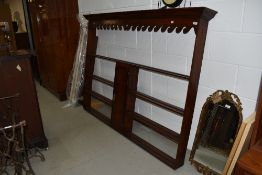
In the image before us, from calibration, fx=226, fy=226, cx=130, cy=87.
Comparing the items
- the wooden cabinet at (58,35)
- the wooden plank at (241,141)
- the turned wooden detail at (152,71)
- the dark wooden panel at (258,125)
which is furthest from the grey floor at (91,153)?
the wooden cabinet at (58,35)

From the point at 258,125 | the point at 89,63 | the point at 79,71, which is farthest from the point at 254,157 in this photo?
the point at 79,71

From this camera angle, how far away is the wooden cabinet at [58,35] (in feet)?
11.2

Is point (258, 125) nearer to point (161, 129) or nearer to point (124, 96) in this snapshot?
point (161, 129)

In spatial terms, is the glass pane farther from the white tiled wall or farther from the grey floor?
the white tiled wall

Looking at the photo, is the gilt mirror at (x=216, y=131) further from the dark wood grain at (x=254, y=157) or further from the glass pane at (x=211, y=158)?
the dark wood grain at (x=254, y=157)

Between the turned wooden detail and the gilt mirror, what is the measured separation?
0.38 feet

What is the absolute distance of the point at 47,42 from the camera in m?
3.77

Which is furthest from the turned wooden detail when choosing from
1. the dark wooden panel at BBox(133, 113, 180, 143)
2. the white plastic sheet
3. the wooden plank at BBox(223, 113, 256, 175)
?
the wooden plank at BBox(223, 113, 256, 175)

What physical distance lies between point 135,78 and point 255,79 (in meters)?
1.18

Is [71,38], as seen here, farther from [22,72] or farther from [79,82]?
[22,72]

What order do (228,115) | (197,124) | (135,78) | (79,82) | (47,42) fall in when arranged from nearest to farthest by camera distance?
(228,115)
(197,124)
(135,78)
(79,82)
(47,42)

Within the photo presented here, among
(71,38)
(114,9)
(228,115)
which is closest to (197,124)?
(228,115)

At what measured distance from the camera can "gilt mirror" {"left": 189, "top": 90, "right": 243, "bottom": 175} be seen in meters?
1.77

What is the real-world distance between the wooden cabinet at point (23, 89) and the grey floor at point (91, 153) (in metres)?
0.26
